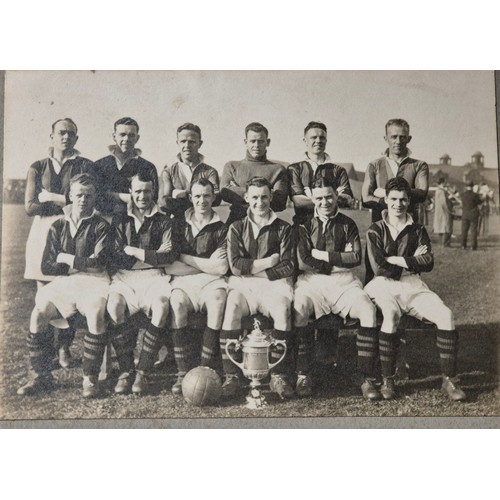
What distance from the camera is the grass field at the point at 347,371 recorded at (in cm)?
482

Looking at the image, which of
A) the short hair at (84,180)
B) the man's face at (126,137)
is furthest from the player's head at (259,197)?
the short hair at (84,180)

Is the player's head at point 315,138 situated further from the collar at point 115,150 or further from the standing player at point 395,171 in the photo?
the collar at point 115,150

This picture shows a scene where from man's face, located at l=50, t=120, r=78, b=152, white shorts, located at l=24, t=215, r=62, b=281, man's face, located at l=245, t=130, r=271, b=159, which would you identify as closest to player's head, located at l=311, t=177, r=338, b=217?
man's face, located at l=245, t=130, r=271, b=159

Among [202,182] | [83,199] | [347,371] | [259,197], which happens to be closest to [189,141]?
[202,182]

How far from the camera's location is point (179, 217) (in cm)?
499

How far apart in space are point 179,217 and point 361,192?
5.05 feet

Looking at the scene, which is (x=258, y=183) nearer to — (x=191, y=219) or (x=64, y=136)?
(x=191, y=219)

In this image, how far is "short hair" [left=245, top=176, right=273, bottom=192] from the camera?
4988 mm

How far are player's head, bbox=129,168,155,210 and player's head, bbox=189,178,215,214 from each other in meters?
0.34

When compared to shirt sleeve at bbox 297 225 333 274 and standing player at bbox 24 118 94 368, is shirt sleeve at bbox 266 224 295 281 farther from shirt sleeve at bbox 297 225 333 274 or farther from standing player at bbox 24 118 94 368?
standing player at bbox 24 118 94 368

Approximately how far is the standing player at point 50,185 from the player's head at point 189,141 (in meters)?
0.77

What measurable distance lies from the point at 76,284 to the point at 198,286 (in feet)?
3.31

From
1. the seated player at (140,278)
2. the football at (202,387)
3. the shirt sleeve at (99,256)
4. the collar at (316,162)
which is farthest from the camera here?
the collar at (316,162)
